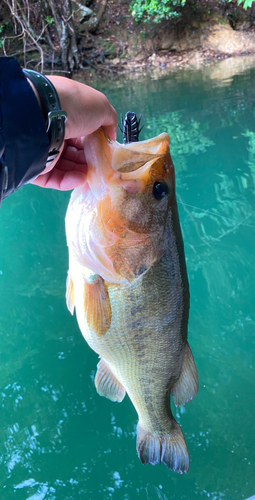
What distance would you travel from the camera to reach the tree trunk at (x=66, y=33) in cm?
1192

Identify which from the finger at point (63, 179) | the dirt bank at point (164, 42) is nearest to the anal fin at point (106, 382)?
the finger at point (63, 179)

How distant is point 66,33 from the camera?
1219cm

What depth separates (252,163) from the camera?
4969 millimetres

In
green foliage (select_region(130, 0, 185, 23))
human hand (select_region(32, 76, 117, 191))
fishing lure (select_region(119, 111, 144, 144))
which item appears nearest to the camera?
human hand (select_region(32, 76, 117, 191))

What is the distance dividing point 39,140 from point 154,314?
2.42 ft

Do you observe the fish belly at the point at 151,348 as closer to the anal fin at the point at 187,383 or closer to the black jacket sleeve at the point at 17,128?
the anal fin at the point at 187,383

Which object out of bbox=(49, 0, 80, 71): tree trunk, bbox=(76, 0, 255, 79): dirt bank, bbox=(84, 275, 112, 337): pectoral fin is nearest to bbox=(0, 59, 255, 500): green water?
bbox=(84, 275, 112, 337): pectoral fin

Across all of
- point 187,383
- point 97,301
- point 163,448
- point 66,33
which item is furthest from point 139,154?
point 66,33

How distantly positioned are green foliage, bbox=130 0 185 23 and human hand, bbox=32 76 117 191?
44.3 ft

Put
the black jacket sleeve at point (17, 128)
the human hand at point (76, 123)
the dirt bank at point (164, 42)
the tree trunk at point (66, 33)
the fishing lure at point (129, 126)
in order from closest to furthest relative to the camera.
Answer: the black jacket sleeve at point (17, 128) < the human hand at point (76, 123) < the fishing lure at point (129, 126) < the tree trunk at point (66, 33) < the dirt bank at point (164, 42)

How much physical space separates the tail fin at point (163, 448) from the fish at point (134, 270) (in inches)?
0.4

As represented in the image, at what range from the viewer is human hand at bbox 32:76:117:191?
109 centimetres

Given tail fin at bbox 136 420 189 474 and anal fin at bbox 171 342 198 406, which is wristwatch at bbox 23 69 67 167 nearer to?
anal fin at bbox 171 342 198 406

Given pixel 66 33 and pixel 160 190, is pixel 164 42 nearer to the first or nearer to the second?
pixel 66 33
